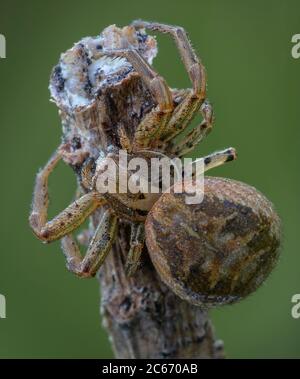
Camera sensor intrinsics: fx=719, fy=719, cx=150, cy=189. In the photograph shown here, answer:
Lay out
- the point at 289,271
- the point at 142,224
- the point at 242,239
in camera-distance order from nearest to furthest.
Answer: the point at 242,239
the point at 142,224
the point at 289,271

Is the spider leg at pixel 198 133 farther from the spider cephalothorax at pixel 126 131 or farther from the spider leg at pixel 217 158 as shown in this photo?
the spider leg at pixel 217 158

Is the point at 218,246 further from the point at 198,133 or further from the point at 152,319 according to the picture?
the point at 198,133

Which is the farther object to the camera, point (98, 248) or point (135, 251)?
point (98, 248)

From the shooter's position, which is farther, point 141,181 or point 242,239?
point 141,181

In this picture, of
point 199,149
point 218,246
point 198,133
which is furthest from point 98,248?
point 199,149

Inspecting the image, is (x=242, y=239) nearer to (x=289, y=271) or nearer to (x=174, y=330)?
(x=174, y=330)
